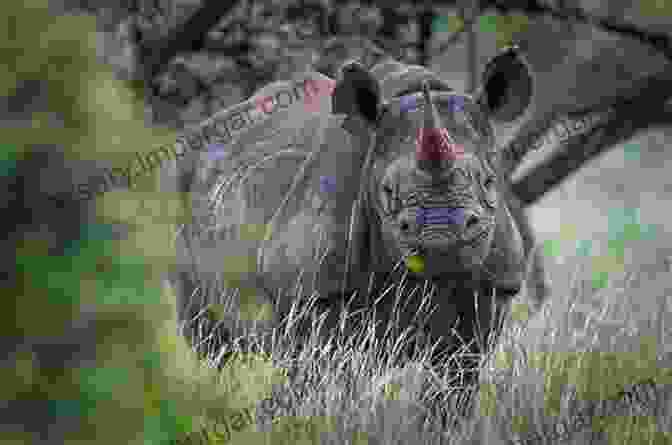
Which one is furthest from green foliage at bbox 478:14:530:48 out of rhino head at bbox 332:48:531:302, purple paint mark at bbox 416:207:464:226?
purple paint mark at bbox 416:207:464:226

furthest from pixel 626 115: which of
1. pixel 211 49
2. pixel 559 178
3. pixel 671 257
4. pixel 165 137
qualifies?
pixel 165 137

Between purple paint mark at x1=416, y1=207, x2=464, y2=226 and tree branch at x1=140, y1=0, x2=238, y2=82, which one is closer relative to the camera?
purple paint mark at x1=416, y1=207, x2=464, y2=226

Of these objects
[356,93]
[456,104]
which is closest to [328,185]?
[356,93]

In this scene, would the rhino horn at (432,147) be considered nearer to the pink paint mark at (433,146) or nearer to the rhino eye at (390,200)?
the pink paint mark at (433,146)

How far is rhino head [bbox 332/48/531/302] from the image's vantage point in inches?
174

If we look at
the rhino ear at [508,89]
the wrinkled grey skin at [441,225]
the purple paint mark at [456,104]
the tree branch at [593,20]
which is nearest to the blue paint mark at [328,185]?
the wrinkled grey skin at [441,225]

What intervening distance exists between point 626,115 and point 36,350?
7744 millimetres

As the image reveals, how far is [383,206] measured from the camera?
469cm

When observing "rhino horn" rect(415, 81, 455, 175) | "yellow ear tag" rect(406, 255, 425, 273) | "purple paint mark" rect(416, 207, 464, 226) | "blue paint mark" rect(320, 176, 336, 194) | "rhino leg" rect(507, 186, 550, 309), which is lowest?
"rhino leg" rect(507, 186, 550, 309)

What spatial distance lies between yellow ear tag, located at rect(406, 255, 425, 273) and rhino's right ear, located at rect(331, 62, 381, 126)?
30.3 inches

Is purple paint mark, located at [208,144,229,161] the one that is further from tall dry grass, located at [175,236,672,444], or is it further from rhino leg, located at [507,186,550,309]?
rhino leg, located at [507,186,550,309]

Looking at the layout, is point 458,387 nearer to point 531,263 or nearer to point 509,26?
point 531,263

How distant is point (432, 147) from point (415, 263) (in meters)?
0.48

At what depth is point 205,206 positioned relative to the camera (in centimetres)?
609
